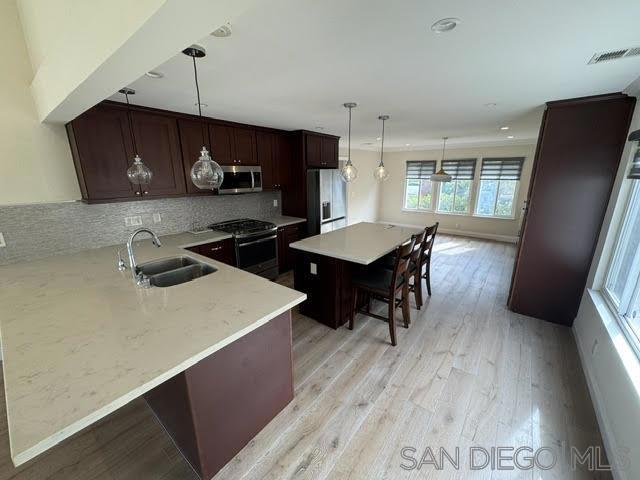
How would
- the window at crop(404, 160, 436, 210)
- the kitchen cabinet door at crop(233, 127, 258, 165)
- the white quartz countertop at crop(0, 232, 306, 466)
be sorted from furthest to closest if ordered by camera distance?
the window at crop(404, 160, 436, 210) → the kitchen cabinet door at crop(233, 127, 258, 165) → the white quartz countertop at crop(0, 232, 306, 466)

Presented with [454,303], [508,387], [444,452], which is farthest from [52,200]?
[454,303]

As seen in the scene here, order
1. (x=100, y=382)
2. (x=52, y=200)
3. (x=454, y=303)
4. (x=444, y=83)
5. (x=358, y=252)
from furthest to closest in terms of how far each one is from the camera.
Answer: (x=454, y=303) → (x=358, y=252) → (x=52, y=200) → (x=444, y=83) → (x=100, y=382)

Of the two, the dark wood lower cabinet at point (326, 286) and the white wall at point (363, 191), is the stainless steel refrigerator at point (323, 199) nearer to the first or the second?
the dark wood lower cabinet at point (326, 286)

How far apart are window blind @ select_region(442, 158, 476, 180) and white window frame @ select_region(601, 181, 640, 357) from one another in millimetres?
4655

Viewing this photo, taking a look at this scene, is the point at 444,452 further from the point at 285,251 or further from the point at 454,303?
the point at 285,251

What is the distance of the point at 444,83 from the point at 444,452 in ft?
8.57

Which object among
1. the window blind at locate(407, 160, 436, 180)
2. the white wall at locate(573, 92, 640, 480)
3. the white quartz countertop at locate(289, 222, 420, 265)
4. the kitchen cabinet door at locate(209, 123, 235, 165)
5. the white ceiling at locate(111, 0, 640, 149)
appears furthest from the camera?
the window blind at locate(407, 160, 436, 180)

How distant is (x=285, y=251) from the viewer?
425 cm

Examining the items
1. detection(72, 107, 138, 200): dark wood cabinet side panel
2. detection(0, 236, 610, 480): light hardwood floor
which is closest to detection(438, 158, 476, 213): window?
detection(0, 236, 610, 480): light hardwood floor

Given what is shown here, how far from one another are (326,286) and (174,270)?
4.80 ft

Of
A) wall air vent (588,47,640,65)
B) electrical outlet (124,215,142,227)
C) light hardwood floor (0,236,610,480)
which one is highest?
wall air vent (588,47,640,65)

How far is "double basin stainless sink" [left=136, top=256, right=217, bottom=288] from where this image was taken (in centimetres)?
215

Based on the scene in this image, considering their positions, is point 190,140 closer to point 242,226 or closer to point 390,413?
point 242,226

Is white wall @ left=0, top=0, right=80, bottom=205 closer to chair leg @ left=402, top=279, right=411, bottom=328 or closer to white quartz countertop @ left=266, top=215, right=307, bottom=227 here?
white quartz countertop @ left=266, top=215, right=307, bottom=227
